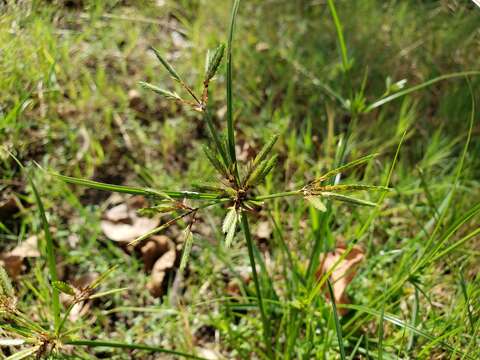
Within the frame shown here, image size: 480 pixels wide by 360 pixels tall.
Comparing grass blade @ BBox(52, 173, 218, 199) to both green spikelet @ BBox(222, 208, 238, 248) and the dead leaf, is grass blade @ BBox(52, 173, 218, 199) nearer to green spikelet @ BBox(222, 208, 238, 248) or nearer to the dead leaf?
green spikelet @ BBox(222, 208, 238, 248)

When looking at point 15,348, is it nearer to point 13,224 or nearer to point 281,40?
point 13,224

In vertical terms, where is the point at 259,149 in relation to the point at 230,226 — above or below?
below

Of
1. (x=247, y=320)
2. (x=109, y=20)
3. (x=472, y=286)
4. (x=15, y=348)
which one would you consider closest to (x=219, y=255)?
(x=247, y=320)

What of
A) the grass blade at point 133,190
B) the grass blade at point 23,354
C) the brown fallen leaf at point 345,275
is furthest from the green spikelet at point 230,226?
the brown fallen leaf at point 345,275

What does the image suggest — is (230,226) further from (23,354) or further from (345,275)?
(345,275)

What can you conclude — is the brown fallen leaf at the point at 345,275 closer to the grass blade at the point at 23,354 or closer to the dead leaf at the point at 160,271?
the dead leaf at the point at 160,271

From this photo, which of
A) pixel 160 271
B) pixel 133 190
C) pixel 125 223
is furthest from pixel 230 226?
pixel 125 223
